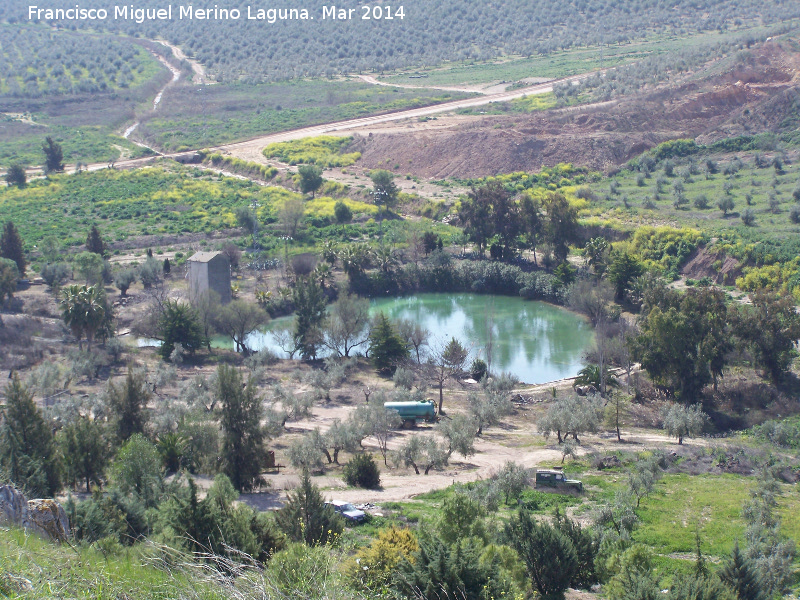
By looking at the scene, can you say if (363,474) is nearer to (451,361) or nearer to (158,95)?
(451,361)

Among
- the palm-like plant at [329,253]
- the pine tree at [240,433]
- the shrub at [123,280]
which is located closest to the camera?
the pine tree at [240,433]

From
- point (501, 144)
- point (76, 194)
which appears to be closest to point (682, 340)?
point (501, 144)

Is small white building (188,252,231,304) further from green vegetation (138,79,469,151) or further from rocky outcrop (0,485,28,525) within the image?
green vegetation (138,79,469,151)

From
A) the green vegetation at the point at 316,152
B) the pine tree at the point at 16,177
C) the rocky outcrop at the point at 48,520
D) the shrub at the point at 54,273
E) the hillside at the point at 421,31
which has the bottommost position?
the shrub at the point at 54,273

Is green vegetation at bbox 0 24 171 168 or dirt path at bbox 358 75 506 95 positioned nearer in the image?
green vegetation at bbox 0 24 171 168

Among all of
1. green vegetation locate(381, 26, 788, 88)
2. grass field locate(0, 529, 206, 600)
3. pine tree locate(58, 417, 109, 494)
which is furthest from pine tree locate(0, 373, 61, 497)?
green vegetation locate(381, 26, 788, 88)

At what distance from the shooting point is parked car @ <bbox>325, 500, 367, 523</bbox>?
19.9m

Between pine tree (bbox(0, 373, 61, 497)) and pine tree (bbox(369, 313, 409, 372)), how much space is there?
1778 centimetres

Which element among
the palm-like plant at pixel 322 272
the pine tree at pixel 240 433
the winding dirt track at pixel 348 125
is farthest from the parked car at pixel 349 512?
the winding dirt track at pixel 348 125

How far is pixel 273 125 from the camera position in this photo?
92812 millimetres

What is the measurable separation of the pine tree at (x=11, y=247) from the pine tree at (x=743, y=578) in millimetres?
44903

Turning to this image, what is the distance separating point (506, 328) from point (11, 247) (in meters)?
29.1

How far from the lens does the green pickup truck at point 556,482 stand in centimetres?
2292

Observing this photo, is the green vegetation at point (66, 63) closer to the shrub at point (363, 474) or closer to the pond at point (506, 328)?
the pond at point (506, 328)
